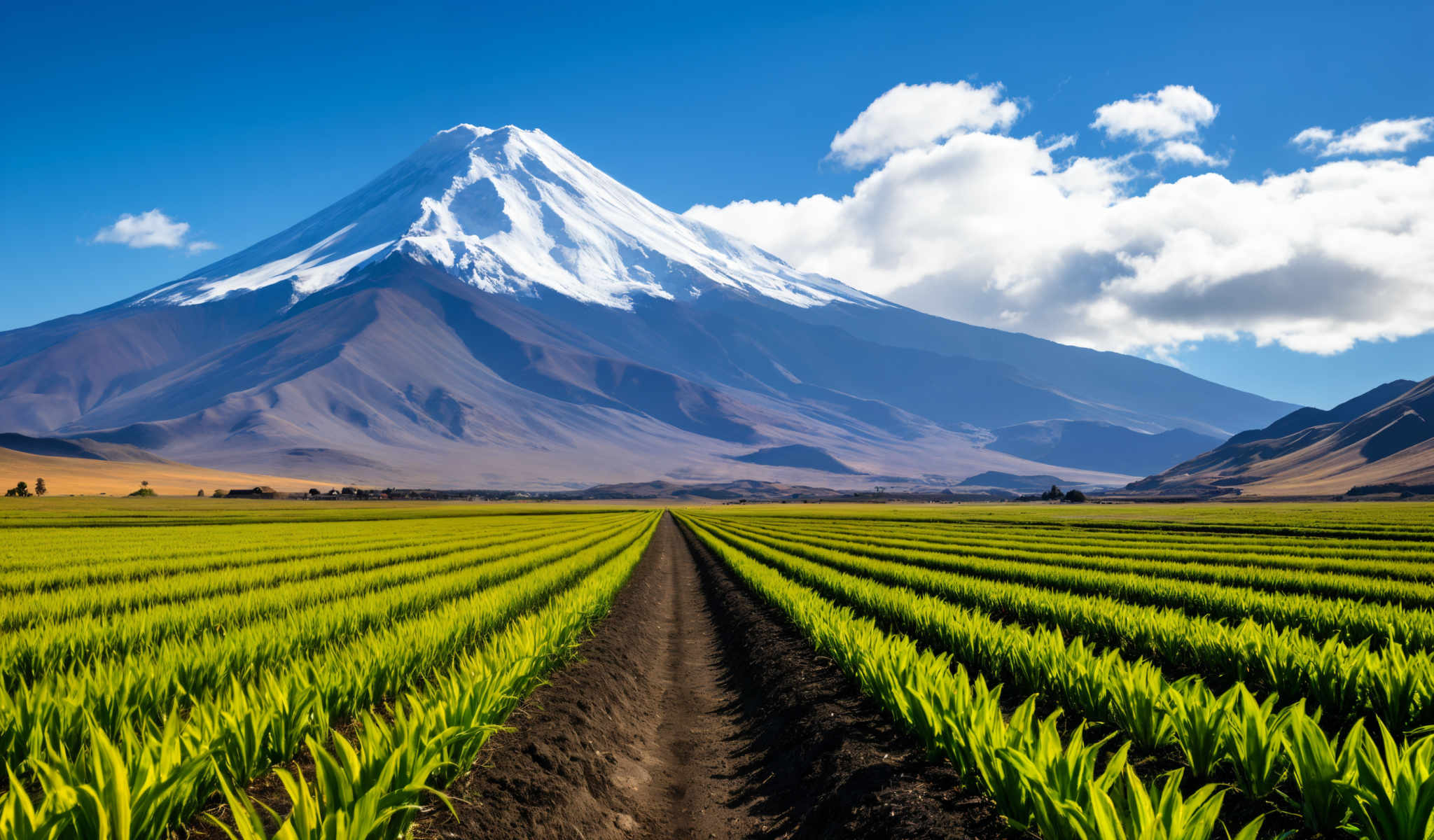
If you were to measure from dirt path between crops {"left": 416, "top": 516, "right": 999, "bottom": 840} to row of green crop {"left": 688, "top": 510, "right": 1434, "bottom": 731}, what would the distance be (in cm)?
332

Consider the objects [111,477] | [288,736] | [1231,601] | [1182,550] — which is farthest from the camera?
[111,477]

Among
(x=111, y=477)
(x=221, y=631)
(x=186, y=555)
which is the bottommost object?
(x=186, y=555)

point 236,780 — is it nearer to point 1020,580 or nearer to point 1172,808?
point 1172,808

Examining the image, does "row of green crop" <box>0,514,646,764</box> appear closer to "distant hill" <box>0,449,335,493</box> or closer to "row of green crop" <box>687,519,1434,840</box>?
"row of green crop" <box>687,519,1434,840</box>

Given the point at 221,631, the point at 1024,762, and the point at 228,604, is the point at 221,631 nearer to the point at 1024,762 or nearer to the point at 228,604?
the point at 228,604

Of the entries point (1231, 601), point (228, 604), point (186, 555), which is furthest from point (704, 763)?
point (186, 555)

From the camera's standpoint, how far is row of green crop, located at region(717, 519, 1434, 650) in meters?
9.85

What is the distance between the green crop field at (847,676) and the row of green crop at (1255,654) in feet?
0.13

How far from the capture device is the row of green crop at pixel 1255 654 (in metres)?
6.16

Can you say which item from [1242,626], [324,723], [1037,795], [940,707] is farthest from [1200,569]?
[324,723]

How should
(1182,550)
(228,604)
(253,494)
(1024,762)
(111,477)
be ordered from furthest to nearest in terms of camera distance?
(111,477)
(253,494)
(1182,550)
(228,604)
(1024,762)

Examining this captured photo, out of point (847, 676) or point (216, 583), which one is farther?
point (216, 583)

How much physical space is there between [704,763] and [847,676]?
2.15m

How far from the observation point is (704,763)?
8297 millimetres
